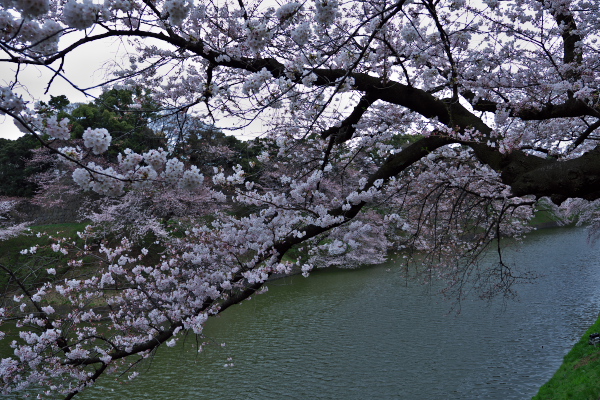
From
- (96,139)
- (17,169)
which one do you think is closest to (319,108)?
(96,139)

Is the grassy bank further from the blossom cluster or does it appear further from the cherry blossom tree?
the blossom cluster

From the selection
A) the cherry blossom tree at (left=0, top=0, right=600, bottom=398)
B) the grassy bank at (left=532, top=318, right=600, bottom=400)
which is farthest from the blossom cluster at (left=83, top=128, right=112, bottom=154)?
the grassy bank at (left=532, top=318, right=600, bottom=400)

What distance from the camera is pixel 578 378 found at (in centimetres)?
578

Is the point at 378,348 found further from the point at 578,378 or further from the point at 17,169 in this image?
the point at 17,169

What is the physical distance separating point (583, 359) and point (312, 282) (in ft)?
34.0

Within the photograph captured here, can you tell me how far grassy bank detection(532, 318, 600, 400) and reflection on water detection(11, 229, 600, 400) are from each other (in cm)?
53

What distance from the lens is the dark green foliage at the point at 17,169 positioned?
64.8 feet

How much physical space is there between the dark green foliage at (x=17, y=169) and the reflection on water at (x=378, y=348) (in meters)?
14.1

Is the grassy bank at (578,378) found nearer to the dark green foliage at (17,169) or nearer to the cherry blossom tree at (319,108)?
the cherry blossom tree at (319,108)

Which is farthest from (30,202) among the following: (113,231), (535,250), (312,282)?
(535,250)

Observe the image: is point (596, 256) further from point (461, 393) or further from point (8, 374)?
point (8, 374)

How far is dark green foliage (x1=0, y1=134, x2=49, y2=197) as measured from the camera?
1975 centimetres

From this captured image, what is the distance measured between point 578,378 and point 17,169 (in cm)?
2364

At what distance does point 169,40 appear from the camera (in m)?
3.41
